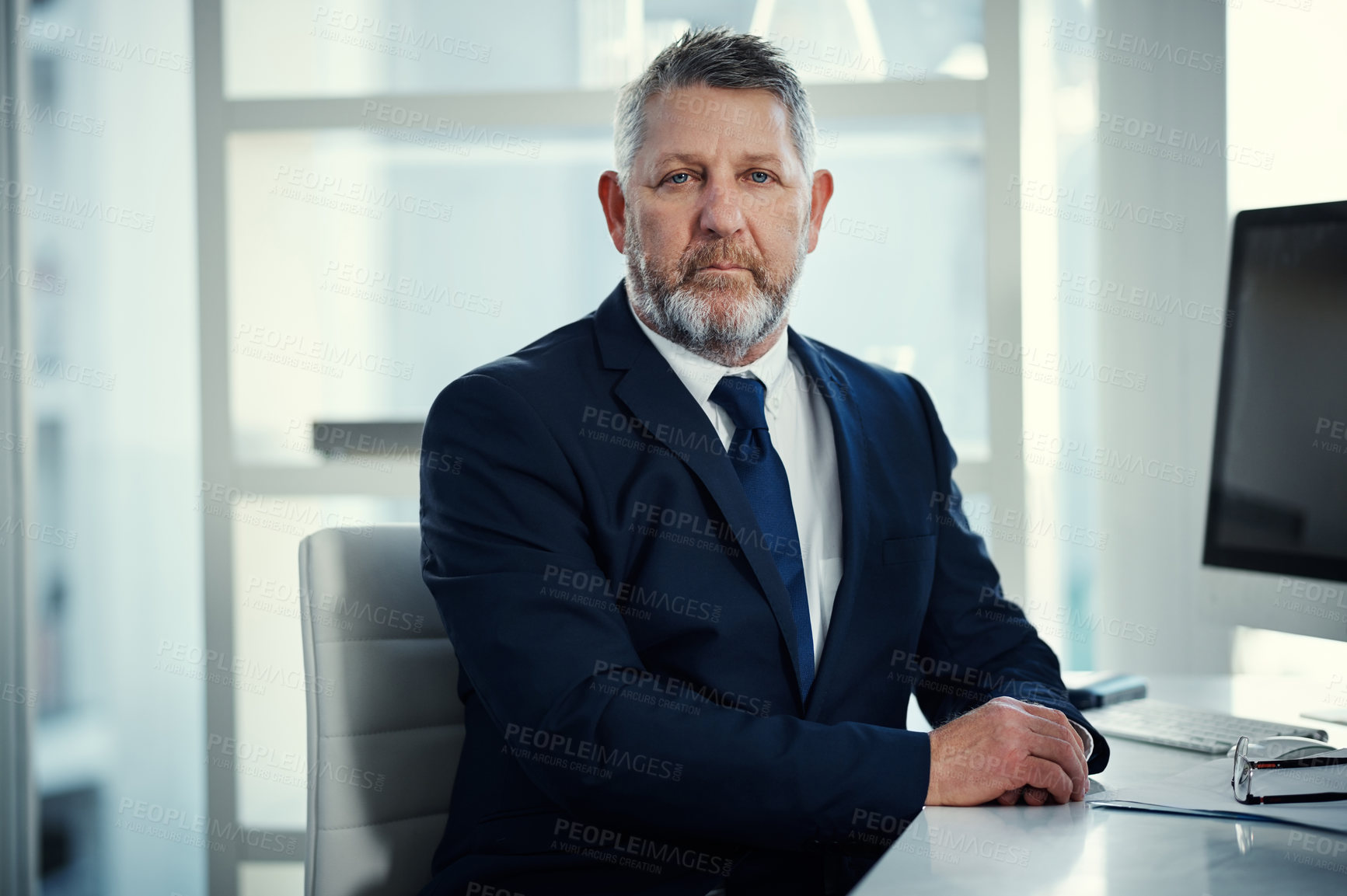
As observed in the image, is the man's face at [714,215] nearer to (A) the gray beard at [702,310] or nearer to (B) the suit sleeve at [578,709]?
(A) the gray beard at [702,310]

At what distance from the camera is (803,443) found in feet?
4.67

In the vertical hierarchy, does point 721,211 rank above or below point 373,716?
above

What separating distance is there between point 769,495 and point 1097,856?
0.58 metres

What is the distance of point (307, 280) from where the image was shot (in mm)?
2561

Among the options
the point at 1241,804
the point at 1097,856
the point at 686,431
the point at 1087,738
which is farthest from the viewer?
the point at 686,431

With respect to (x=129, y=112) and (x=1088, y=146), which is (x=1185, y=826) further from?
(x=129, y=112)

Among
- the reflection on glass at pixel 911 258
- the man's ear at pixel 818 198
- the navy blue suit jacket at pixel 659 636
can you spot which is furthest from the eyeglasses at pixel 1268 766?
the reflection on glass at pixel 911 258

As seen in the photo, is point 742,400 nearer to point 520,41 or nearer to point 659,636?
point 659,636

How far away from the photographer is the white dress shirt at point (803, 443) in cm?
134

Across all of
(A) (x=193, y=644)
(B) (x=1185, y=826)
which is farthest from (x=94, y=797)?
(B) (x=1185, y=826)

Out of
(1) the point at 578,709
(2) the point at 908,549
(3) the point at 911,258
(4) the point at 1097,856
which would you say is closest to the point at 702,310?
(2) the point at 908,549

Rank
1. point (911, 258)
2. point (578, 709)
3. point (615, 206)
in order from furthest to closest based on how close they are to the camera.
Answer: point (911, 258), point (615, 206), point (578, 709)

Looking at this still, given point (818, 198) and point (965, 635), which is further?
point (818, 198)

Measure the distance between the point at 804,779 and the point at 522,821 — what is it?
37 centimetres
